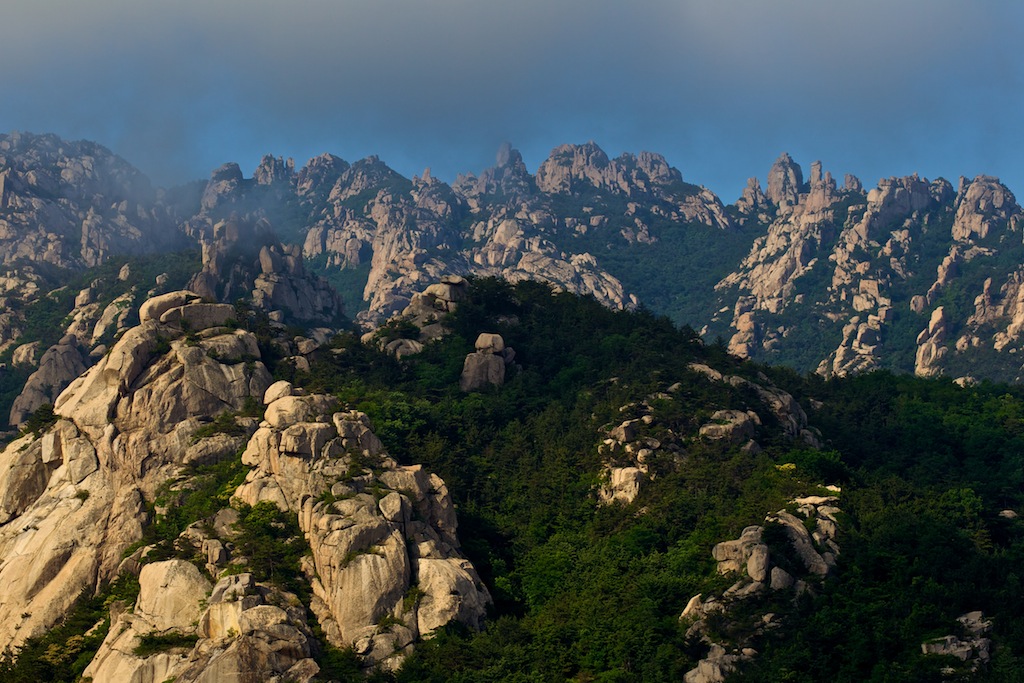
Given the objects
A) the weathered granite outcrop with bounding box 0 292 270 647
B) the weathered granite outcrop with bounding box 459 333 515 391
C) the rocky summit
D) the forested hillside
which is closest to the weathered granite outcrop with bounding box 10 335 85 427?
the rocky summit

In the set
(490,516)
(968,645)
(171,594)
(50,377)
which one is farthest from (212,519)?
(50,377)

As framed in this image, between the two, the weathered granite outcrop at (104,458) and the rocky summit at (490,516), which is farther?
the weathered granite outcrop at (104,458)

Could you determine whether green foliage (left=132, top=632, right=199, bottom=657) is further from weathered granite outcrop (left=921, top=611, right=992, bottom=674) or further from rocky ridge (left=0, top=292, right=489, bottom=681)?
weathered granite outcrop (left=921, top=611, right=992, bottom=674)

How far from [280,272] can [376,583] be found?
114 meters

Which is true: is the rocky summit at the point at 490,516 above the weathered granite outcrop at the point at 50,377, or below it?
below

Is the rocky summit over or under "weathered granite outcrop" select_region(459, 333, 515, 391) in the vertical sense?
under

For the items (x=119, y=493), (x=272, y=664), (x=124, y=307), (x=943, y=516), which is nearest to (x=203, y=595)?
(x=272, y=664)

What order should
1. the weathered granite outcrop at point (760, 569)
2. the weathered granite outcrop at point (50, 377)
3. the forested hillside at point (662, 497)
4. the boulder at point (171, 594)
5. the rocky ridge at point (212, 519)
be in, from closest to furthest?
the weathered granite outcrop at point (760, 569), the forested hillside at point (662, 497), the rocky ridge at point (212, 519), the boulder at point (171, 594), the weathered granite outcrop at point (50, 377)

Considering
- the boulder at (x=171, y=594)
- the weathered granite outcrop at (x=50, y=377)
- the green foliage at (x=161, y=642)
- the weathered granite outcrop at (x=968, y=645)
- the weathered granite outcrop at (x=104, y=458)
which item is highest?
the weathered granite outcrop at (x=50, y=377)

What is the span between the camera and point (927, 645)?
6488cm

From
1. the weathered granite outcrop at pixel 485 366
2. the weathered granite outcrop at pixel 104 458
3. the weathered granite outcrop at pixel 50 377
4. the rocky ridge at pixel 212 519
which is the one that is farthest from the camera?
the weathered granite outcrop at pixel 50 377

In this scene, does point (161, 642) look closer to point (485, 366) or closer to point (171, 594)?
point (171, 594)

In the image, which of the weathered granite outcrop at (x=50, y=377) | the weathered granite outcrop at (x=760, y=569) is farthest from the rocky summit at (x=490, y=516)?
the weathered granite outcrop at (x=50, y=377)

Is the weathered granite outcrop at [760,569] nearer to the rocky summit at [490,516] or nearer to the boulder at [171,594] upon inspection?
the rocky summit at [490,516]
